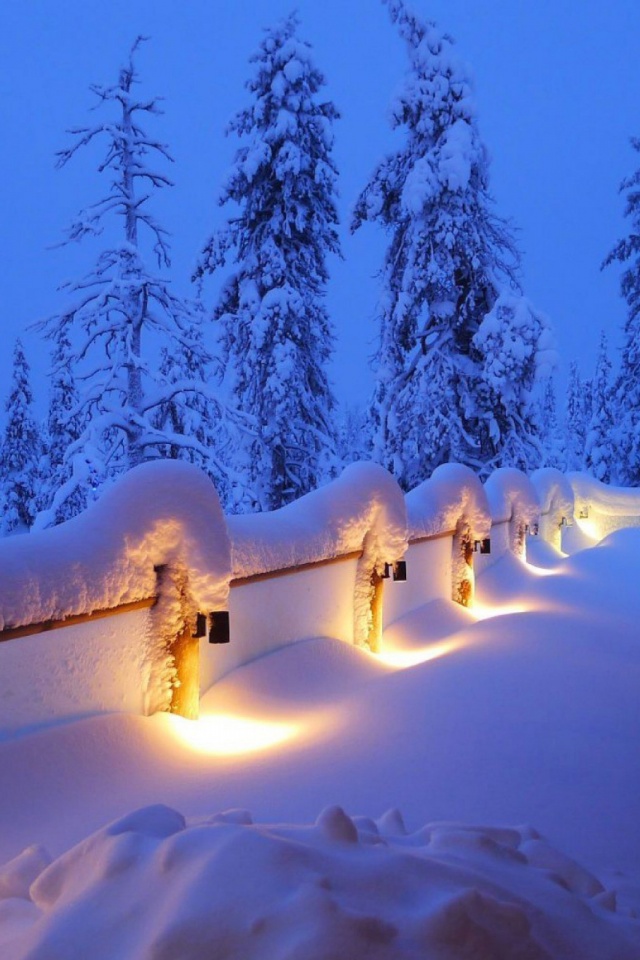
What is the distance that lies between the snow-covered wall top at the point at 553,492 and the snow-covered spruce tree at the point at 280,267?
4725 millimetres

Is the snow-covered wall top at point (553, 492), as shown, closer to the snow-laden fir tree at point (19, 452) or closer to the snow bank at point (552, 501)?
the snow bank at point (552, 501)

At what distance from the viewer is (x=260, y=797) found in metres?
3.96

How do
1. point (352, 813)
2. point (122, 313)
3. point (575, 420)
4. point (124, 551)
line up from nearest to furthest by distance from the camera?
point (352, 813)
point (124, 551)
point (122, 313)
point (575, 420)

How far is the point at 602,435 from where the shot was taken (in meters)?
32.6

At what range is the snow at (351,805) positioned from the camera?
6.42 ft

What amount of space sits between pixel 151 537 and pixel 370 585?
3.67 meters

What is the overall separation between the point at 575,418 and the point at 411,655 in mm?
45402

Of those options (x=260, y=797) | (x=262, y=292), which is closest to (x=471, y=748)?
(x=260, y=797)

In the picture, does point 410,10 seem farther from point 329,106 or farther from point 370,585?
point 370,585

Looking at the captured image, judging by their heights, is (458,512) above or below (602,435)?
below

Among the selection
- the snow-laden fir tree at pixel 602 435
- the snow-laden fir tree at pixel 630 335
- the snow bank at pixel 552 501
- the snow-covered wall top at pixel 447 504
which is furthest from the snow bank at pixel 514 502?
the snow-laden fir tree at pixel 602 435

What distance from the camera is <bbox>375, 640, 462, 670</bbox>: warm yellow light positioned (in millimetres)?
7910

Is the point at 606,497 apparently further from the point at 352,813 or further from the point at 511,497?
the point at 352,813

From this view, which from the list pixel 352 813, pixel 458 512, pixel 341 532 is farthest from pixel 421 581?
pixel 352 813
